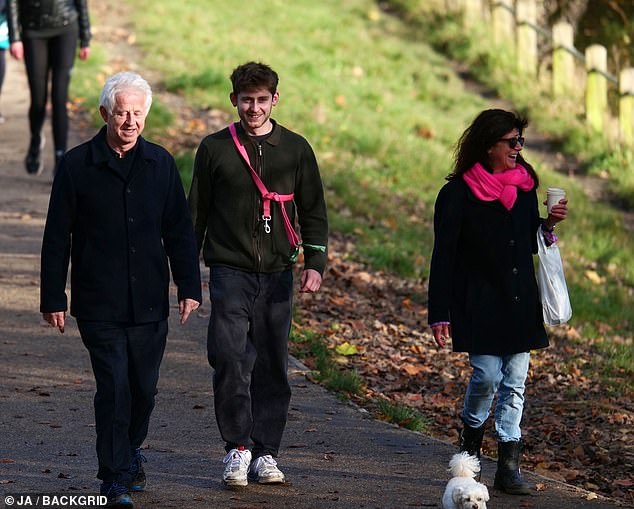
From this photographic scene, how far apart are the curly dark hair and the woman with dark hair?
913 millimetres

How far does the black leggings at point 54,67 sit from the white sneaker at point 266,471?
6.27 meters

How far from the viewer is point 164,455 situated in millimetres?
6859

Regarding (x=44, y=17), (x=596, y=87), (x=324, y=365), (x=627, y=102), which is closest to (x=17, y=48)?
(x=44, y=17)

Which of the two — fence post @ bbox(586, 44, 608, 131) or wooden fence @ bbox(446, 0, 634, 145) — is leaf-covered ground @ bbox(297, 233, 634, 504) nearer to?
wooden fence @ bbox(446, 0, 634, 145)

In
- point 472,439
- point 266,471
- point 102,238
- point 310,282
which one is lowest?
point 266,471

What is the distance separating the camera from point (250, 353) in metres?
6.40

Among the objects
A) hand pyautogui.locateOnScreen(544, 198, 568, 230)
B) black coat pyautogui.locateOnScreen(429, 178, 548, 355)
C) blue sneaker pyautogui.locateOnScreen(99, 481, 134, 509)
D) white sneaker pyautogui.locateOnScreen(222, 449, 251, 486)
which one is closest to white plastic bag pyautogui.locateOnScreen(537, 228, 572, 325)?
black coat pyautogui.locateOnScreen(429, 178, 548, 355)

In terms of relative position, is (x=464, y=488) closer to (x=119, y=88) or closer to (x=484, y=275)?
(x=484, y=275)

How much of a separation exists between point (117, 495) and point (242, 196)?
1431 mm

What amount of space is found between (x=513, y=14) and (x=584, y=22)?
1.16 m

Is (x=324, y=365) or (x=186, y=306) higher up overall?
(x=186, y=306)

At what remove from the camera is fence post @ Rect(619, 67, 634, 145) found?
18.2m

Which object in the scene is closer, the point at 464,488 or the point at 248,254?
the point at 464,488

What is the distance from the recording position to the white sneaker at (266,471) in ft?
20.9
